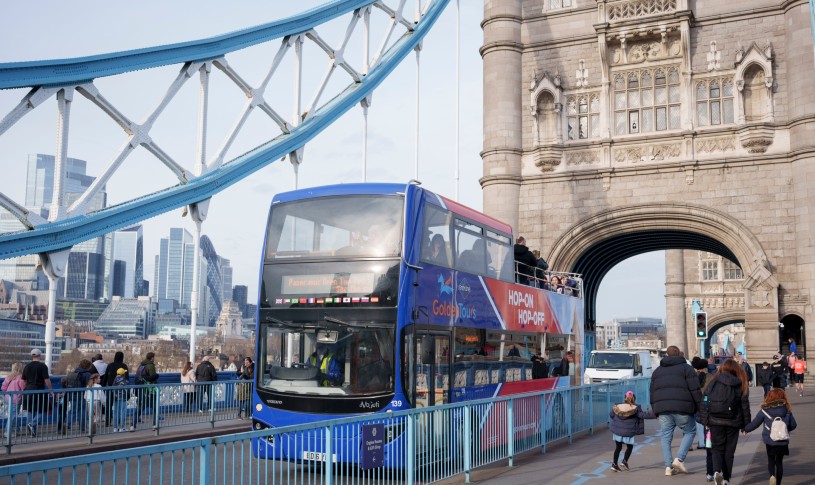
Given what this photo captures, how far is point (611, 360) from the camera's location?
23828 millimetres

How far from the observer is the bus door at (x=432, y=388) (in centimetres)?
876

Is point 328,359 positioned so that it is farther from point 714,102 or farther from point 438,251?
point 714,102

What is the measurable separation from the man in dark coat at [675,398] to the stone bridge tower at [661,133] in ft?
55.0

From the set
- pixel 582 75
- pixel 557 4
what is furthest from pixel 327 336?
pixel 557 4

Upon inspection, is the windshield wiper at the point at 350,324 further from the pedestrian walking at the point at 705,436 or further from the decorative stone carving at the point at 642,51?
the decorative stone carving at the point at 642,51

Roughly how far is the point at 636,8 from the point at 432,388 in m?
22.4

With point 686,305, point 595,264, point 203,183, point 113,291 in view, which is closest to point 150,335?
point 113,291

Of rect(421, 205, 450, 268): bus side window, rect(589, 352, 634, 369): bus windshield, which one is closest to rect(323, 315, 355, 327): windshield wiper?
rect(421, 205, 450, 268): bus side window

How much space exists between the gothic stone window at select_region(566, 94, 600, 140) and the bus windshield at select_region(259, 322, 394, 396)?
70.5ft

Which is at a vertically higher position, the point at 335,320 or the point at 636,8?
the point at 636,8

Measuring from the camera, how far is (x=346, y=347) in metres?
9.87

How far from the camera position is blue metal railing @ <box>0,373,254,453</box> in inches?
476

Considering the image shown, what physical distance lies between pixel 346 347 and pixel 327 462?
2.91 metres

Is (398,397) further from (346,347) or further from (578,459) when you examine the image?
(578,459)
